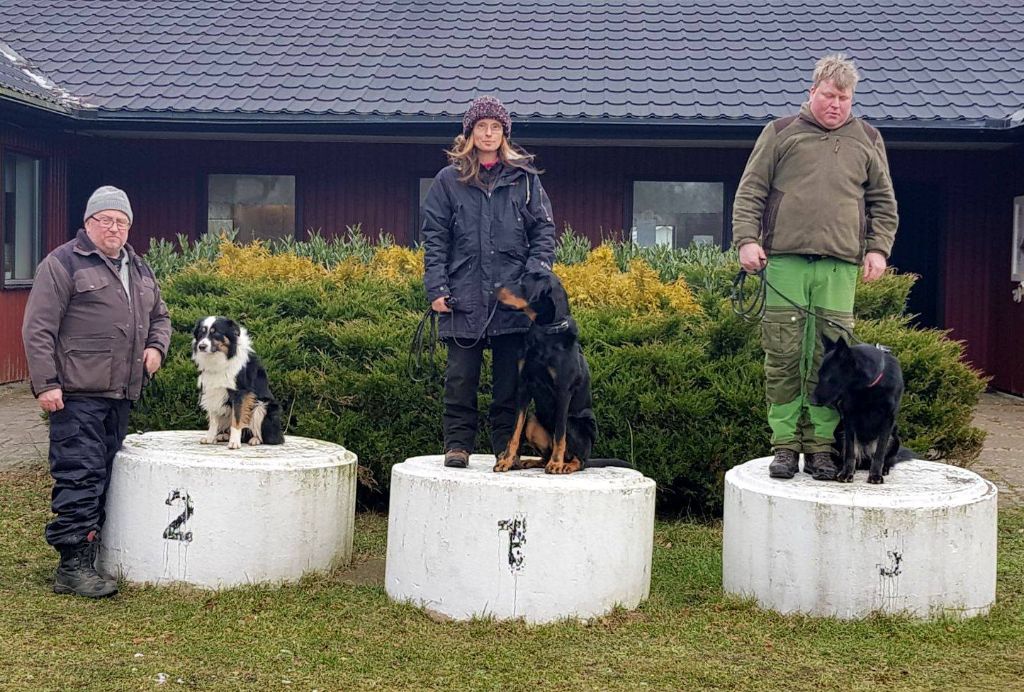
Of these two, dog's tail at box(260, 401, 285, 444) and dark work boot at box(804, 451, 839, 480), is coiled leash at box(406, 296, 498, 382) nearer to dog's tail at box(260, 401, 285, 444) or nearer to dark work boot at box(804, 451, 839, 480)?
dog's tail at box(260, 401, 285, 444)

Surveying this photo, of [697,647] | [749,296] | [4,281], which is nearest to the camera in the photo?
[697,647]

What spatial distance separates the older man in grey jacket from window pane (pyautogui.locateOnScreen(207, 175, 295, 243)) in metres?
9.18

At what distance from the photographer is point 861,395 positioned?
204 inches

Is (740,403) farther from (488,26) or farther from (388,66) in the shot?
(488,26)

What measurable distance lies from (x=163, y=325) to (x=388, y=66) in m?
9.02

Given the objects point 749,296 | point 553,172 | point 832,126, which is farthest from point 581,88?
point 832,126

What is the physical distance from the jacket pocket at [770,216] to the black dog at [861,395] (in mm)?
529

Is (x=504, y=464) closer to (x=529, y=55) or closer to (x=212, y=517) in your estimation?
(x=212, y=517)

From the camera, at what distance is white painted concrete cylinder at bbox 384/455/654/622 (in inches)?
195

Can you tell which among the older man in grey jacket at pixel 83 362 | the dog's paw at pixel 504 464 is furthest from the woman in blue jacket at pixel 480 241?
the older man in grey jacket at pixel 83 362

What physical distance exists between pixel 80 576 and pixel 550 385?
2.35 m

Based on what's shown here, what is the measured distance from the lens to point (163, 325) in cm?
584

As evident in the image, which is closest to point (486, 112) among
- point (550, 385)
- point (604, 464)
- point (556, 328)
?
point (556, 328)

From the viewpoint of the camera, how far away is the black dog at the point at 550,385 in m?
5.05
